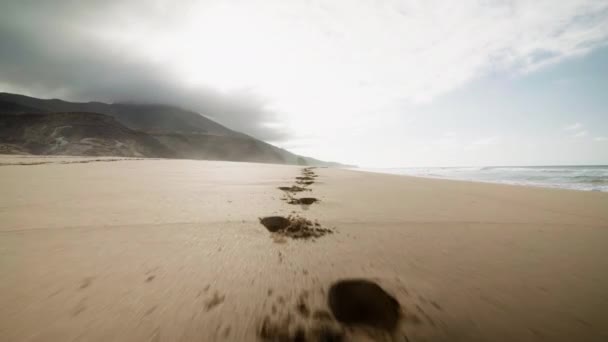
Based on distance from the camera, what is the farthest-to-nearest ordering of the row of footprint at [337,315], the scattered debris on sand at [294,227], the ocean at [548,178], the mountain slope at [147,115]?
1. the mountain slope at [147,115]
2. the ocean at [548,178]
3. the scattered debris on sand at [294,227]
4. the row of footprint at [337,315]

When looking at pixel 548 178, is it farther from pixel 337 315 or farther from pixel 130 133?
pixel 130 133

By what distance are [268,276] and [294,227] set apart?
33.2 inches

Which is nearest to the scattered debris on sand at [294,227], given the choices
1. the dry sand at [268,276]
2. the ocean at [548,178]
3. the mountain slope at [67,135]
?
the dry sand at [268,276]

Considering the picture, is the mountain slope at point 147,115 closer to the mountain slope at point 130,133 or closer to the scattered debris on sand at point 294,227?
the mountain slope at point 130,133

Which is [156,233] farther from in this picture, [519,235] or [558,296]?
[519,235]

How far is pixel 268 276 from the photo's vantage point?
1.23m

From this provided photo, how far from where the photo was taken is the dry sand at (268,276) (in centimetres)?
86

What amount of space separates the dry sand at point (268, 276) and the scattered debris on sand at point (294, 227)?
114mm

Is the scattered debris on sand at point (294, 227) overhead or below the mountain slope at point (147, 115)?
below

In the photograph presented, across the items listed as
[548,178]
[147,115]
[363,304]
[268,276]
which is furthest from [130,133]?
[147,115]

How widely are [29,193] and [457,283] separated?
17.6ft

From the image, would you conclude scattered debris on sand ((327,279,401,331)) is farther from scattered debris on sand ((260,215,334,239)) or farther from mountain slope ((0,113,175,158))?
mountain slope ((0,113,175,158))

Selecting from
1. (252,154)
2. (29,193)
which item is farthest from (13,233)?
(252,154)

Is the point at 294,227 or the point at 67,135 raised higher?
the point at 67,135
